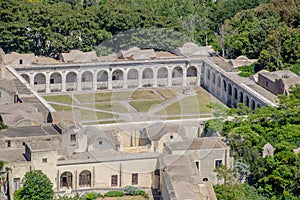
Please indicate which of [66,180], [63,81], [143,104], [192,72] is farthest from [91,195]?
[192,72]

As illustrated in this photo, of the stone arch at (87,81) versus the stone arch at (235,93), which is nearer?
the stone arch at (235,93)

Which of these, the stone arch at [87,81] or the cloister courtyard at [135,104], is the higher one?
the stone arch at [87,81]

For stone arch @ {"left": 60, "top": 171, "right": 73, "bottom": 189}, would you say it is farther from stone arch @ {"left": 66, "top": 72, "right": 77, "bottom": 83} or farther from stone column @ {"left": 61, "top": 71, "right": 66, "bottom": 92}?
stone arch @ {"left": 66, "top": 72, "right": 77, "bottom": 83}

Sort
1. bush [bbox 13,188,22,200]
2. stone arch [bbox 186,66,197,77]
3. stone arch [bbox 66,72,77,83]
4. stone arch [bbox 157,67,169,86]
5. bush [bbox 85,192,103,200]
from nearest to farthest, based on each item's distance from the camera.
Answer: bush [bbox 13,188,22,200]
bush [bbox 85,192,103,200]
stone arch [bbox 66,72,77,83]
stone arch [bbox 157,67,169,86]
stone arch [bbox 186,66,197,77]

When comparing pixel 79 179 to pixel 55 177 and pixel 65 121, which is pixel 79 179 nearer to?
pixel 55 177

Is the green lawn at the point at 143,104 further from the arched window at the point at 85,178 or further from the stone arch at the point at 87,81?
the arched window at the point at 85,178

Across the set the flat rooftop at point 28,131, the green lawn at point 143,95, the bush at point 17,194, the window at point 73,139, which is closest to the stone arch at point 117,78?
the green lawn at point 143,95

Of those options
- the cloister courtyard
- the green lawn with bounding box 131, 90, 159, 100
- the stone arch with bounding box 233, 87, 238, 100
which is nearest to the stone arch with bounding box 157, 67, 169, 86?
the cloister courtyard
